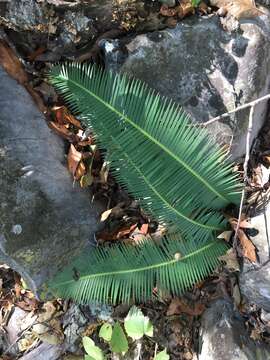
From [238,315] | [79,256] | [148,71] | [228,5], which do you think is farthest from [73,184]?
[228,5]

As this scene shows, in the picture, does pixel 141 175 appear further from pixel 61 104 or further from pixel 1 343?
pixel 1 343

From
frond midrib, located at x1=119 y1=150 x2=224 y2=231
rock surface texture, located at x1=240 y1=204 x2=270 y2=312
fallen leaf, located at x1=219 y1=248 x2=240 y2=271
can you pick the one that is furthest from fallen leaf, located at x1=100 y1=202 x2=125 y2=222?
rock surface texture, located at x1=240 y1=204 x2=270 y2=312

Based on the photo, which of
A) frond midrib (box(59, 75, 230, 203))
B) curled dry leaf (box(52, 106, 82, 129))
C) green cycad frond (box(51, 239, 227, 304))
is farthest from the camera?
curled dry leaf (box(52, 106, 82, 129))

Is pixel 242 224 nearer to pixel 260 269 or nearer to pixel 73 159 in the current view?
pixel 260 269

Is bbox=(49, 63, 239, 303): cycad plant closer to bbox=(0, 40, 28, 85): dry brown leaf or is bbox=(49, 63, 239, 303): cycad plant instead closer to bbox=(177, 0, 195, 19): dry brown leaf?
bbox=(0, 40, 28, 85): dry brown leaf

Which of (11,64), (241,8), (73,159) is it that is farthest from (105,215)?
(241,8)

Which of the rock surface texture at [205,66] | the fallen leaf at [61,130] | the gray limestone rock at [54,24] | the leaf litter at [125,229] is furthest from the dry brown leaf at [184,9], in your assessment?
the fallen leaf at [61,130]
